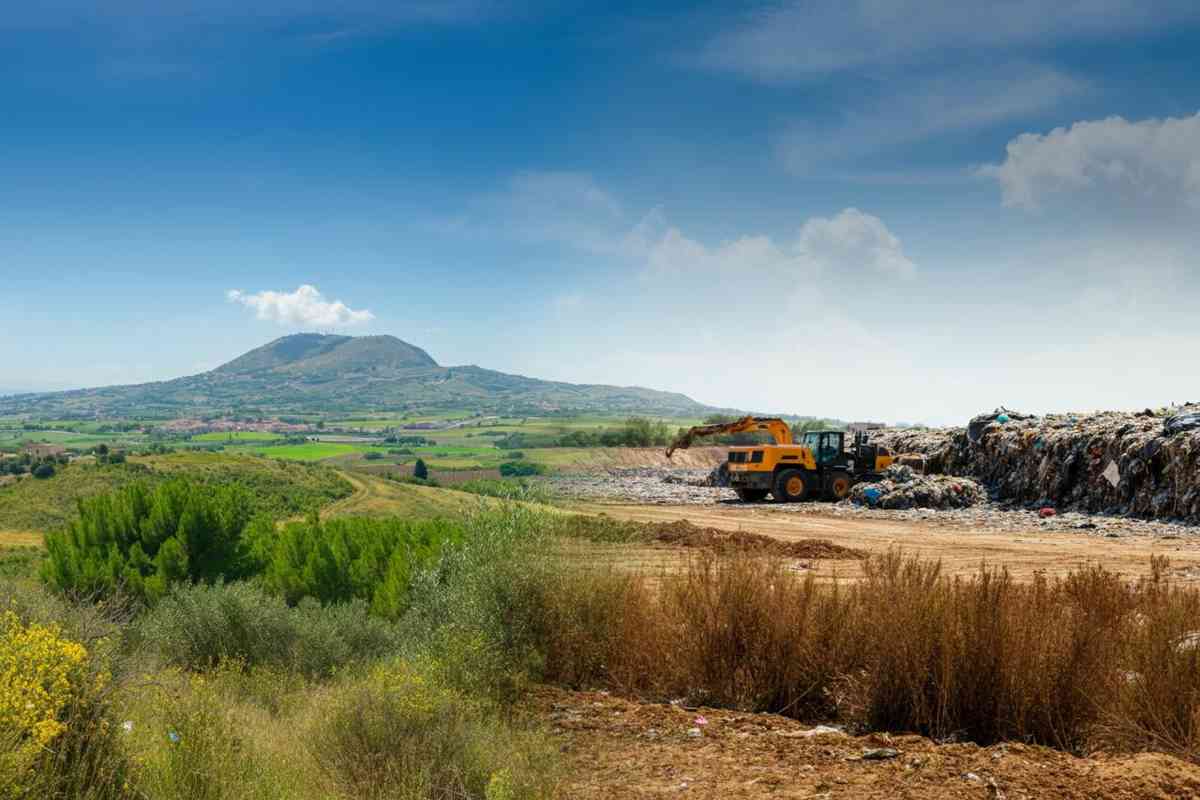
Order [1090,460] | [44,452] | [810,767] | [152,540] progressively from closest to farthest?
1. [810,767]
2. [152,540]
3. [1090,460]
4. [44,452]

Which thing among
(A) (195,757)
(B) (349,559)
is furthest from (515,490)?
(B) (349,559)

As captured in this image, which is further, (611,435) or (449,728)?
(611,435)

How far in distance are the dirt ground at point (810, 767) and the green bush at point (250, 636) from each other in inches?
228

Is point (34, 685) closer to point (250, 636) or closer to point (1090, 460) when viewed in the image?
point (250, 636)

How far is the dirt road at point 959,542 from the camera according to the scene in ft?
52.0

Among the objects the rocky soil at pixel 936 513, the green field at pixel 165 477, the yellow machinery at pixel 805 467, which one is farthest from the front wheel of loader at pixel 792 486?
the green field at pixel 165 477

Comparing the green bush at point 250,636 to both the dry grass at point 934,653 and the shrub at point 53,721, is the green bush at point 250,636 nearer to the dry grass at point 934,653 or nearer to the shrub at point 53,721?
the dry grass at point 934,653

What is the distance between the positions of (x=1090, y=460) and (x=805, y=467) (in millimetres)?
8747

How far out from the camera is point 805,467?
1233 inches

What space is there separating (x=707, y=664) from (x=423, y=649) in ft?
10.5

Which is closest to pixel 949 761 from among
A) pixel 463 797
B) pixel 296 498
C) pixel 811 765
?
pixel 811 765

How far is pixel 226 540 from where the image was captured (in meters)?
19.1

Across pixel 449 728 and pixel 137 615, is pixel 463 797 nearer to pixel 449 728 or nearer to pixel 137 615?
pixel 449 728

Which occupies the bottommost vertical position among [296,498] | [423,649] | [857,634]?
[296,498]
